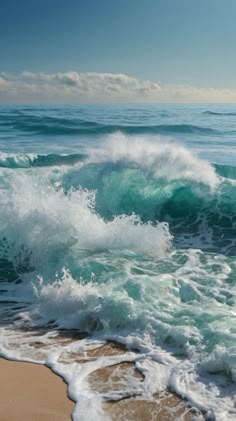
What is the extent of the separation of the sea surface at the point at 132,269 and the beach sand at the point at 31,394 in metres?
0.11

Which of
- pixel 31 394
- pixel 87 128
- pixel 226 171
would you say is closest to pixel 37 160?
pixel 226 171

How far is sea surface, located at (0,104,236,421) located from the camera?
3.85 m

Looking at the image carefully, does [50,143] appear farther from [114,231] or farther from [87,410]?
[87,410]

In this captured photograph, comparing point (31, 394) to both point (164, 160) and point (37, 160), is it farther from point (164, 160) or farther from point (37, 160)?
point (37, 160)

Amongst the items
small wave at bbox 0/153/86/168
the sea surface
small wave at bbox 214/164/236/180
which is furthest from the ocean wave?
the sea surface

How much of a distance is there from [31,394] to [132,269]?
281cm

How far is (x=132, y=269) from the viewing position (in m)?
6.01

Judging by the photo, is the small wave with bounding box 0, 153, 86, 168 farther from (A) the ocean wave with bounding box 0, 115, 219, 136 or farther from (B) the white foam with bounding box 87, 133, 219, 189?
(A) the ocean wave with bounding box 0, 115, 219, 136

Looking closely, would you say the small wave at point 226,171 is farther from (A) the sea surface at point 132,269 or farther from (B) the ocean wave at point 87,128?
(B) the ocean wave at point 87,128

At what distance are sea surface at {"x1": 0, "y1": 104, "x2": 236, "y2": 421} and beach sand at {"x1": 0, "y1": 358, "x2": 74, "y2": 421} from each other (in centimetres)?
11

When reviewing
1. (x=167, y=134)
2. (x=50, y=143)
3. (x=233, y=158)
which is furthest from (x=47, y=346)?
(x=167, y=134)

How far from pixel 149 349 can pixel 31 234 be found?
A: 3525 millimetres

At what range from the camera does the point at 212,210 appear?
389 inches

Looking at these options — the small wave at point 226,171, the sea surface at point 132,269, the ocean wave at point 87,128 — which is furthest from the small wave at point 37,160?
the ocean wave at point 87,128
